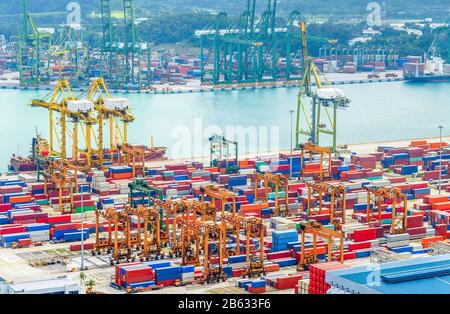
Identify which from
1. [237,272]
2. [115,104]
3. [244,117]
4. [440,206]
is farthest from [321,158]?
[244,117]

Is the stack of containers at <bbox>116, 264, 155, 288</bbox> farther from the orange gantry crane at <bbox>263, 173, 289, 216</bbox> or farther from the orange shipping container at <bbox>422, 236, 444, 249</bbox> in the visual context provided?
the orange gantry crane at <bbox>263, 173, 289, 216</bbox>

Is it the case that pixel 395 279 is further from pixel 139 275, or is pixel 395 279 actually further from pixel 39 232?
pixel 39 232

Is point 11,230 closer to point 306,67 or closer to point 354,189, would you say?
point 354,189

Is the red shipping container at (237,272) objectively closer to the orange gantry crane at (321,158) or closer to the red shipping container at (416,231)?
the red shipping container at (416,231)

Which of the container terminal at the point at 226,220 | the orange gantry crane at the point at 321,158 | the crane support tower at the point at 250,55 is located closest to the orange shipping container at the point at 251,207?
the container terminal at the point at 226,220

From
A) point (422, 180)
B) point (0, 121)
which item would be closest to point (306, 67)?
point (422, 180)
